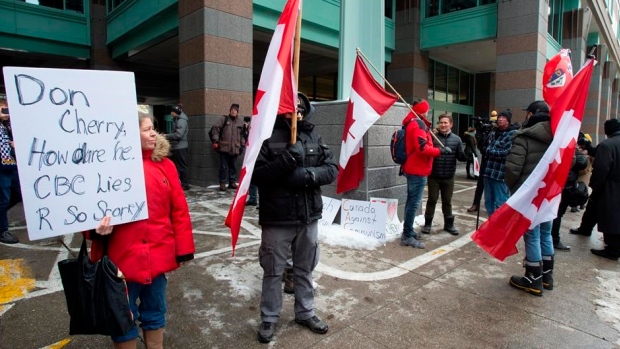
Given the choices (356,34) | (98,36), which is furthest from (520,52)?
(98,36)

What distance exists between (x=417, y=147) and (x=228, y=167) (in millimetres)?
5397

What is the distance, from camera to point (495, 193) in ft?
18.1

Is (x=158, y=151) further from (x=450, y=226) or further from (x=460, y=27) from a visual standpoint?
(x=460, y=27)

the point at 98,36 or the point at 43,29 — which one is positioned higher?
the point at 98,36

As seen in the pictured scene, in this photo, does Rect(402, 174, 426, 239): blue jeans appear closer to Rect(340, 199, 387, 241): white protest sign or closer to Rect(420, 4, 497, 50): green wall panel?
Rect(340, 199, 387, 241): white protest sign

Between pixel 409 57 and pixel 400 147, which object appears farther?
pixel 409 57

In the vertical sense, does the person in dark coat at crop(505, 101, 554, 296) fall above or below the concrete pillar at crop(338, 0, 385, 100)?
below

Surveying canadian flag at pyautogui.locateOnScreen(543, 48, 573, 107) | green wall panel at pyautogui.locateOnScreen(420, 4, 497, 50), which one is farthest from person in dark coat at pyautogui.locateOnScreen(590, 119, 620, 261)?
green wall panel at pyautogui.locateOnScreen(420, 4, 497, 50)

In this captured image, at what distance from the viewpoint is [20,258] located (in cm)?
446

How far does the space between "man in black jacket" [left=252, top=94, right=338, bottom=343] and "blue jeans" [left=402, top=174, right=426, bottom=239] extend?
244 centimetres

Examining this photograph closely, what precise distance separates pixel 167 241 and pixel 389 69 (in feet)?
51.1

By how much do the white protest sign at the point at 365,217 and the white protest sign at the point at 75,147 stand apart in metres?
3.57

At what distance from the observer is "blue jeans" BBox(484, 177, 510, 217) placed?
5.41 m

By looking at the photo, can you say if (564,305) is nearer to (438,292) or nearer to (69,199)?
(438,292)
